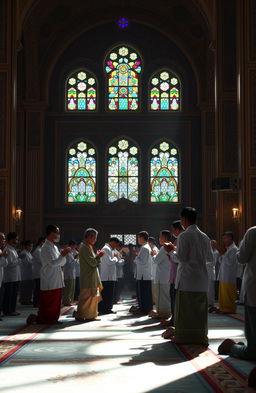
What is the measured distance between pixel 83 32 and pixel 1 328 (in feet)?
64.9

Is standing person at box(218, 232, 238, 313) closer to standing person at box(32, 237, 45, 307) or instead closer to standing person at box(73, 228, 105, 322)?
standing person at box(73, 228, 105, 322)

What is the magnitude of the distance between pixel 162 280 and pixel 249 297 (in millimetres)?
5270

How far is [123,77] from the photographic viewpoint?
28547mm

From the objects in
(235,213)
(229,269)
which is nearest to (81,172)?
(235,213)

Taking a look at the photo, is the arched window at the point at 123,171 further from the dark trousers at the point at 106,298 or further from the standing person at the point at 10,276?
the standing person at the point at 10,276

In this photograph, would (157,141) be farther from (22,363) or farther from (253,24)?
(22,363)

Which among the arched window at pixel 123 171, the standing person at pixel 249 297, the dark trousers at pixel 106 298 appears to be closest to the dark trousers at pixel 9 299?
the dark trousers at pixel 106 298

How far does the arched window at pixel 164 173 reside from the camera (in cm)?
2788

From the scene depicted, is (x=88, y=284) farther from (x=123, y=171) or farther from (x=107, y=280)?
(x=123, y=171)

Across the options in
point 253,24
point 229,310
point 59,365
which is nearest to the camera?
point 59,365

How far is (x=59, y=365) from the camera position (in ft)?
23.4

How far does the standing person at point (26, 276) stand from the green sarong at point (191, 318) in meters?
8.33

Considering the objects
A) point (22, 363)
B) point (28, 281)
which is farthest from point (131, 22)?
point (22, 363)

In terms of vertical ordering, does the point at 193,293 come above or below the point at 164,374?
above
